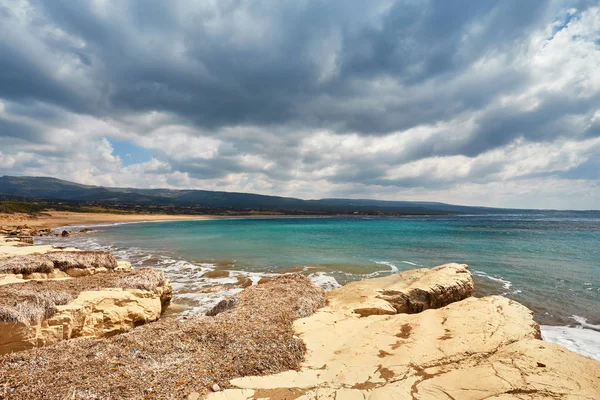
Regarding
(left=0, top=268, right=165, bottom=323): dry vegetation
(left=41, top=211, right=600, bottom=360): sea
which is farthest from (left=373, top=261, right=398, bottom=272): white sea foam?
(left=0, top=268, right=165, bottom=323): dry vegetation

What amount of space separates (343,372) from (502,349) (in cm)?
379

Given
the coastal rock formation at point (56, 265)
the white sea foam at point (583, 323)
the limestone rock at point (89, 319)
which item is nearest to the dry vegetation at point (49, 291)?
the limestone rock at point (89, 319)

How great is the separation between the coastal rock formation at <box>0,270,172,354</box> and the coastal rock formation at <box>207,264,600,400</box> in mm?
6213

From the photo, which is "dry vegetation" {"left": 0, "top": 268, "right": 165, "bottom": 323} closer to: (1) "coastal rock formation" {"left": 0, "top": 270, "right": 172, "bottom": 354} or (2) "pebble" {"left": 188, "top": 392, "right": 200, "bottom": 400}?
(1) "coastal rock formation" {"left": 0, "top": 270, "right": 172, "bottom": 354}

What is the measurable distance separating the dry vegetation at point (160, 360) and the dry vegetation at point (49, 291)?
6.35ft

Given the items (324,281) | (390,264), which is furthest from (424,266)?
(324,281)

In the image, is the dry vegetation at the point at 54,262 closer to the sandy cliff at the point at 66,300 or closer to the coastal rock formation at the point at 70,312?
the sandy cliff at the point at 66,300

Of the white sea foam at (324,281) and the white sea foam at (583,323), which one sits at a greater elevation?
the white sea foam at (583,323)

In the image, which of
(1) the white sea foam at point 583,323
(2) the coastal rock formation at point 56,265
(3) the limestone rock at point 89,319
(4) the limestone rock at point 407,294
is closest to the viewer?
(3) the limestone rock at point 89,319

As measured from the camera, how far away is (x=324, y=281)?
58.7 feet

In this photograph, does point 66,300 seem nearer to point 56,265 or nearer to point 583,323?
point 56,265

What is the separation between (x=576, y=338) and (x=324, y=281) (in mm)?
11708

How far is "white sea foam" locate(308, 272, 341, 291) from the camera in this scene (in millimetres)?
16806

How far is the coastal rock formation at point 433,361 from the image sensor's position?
4.82 metres
